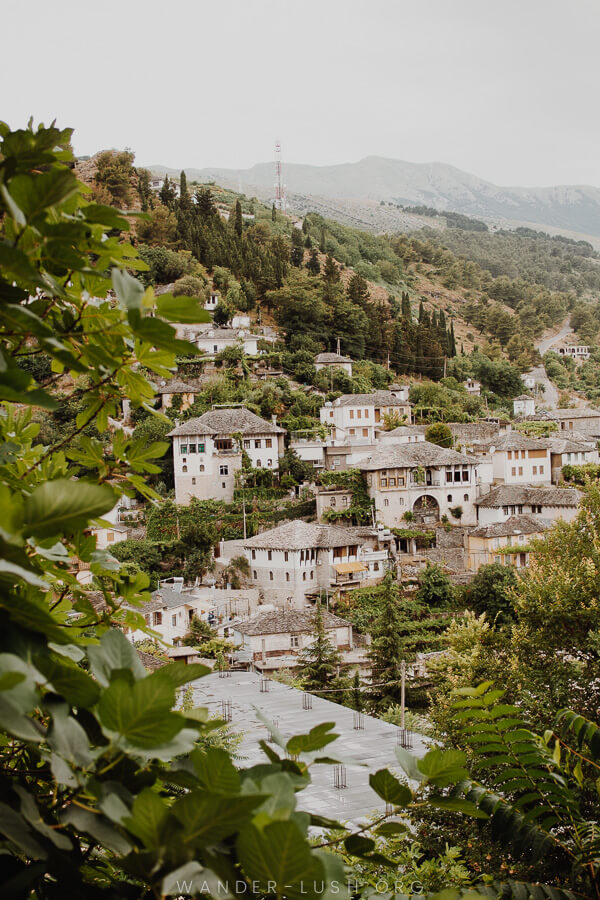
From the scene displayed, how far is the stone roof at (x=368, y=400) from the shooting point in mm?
37344

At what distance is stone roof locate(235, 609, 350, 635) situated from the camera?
23297mm

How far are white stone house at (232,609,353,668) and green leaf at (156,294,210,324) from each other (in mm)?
21666

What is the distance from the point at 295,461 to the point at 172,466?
5.76m

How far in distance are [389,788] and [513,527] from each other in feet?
98.2

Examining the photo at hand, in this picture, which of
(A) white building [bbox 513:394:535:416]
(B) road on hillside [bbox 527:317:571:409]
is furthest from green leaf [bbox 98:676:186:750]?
(B) road on hillside [bbox 527:317:571:409]

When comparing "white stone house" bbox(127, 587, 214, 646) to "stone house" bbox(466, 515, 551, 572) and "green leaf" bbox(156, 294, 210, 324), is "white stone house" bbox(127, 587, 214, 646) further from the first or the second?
"green leaf" bbox(156, 294, 210, 324)

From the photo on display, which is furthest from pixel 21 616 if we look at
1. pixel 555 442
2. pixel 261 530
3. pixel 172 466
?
pixel 555 442

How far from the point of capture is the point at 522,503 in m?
31.8

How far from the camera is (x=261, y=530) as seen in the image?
105ft

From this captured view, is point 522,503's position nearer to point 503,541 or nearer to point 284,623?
point 503,541

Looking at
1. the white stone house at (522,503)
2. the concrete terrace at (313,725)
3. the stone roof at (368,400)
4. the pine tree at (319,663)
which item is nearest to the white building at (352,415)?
the stone roof at (368,400)

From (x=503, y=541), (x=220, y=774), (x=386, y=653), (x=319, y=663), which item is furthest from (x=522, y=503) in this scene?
(x=220, y=774)

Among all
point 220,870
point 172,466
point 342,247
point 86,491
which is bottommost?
point 172,466

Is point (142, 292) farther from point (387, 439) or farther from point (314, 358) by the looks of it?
point (314, 358)
